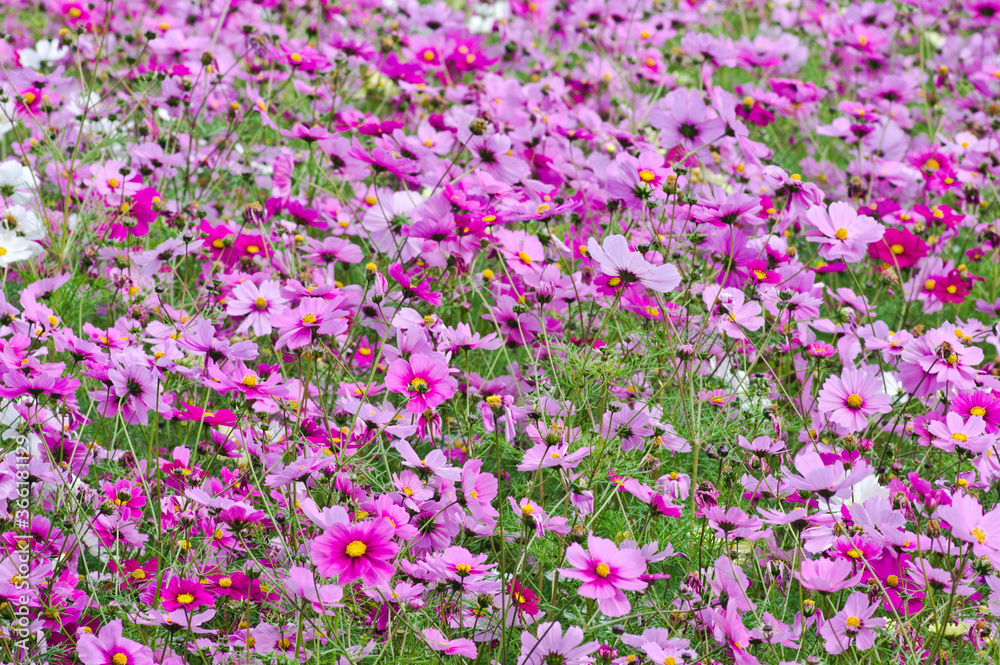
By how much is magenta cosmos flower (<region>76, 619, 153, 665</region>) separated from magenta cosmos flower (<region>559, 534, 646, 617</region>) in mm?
517

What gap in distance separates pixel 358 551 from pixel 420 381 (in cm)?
32

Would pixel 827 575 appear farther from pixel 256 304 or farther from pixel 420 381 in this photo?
pixel 256 304

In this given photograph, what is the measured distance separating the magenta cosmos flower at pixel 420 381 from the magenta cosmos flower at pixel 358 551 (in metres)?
0.27

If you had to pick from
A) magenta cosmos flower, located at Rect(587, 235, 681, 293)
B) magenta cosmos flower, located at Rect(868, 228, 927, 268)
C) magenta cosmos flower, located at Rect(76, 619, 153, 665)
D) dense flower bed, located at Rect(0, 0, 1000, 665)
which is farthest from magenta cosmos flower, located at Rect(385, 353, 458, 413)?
magenta cosmos flower, located at Rect(868, 228, 927, 268)

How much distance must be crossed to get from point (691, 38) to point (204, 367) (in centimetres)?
192

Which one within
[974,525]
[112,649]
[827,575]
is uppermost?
[974,525]

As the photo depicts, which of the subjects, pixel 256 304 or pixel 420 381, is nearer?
pixel 420 381

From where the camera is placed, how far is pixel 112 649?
1146mm

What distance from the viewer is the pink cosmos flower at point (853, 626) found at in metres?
1.16

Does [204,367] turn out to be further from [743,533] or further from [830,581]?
[830,581]

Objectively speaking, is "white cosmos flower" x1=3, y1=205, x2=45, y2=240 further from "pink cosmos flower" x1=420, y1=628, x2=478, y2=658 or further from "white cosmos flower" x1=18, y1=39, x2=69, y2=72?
"pink cosmos flower" x1=420, y1=628, x2=478, y2=658

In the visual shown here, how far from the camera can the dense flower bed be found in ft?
3.95

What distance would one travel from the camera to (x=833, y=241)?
1458 mm

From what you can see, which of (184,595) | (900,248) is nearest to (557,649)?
(184,595)
